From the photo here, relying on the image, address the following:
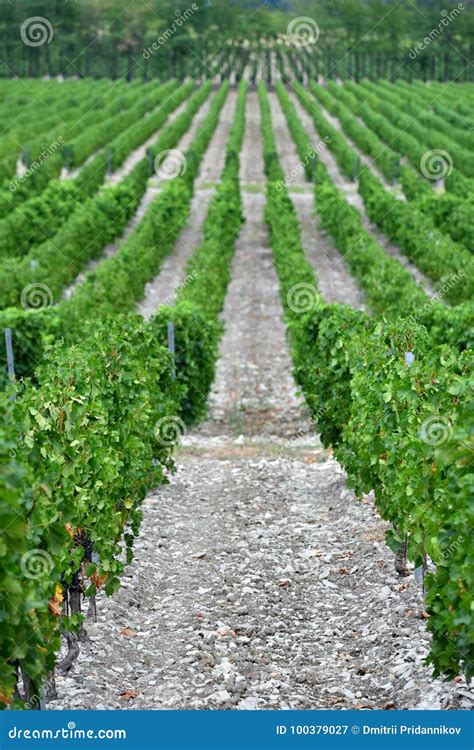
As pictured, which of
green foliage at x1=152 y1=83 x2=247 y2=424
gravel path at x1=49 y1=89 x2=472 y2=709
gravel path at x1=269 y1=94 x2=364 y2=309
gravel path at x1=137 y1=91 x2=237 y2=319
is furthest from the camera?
gravel path at x1=269 y1=94 x2=364 y2=309

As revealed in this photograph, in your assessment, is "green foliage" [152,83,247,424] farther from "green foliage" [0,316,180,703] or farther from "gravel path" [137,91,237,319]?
"green foliage" [0,316,180,703]

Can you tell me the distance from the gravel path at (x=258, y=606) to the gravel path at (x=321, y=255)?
1233 cm

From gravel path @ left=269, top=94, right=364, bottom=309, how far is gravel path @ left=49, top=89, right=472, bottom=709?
12.3 m

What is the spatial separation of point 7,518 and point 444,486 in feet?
10.3

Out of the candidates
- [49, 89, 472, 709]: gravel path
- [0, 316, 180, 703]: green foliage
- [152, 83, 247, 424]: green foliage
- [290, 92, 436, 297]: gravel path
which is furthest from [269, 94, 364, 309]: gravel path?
[0, 316, 180, 703]: green foliage

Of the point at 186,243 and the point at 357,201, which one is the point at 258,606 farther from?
the point at 357,201

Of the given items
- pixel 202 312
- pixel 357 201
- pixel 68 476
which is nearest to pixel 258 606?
pixel 68 476

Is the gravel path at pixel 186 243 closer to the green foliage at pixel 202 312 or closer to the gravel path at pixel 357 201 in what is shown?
the green foliage at pixel 202 312

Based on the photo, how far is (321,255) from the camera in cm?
3678

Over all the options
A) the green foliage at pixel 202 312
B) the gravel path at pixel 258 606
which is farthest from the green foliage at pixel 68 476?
the green foliage at pixel 202 312

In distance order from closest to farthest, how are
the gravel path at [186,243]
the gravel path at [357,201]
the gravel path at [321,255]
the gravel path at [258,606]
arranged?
the gravel path at [258,606] < the gravel path at [186,243] < the gravel path at [321,255] < the gravel path at [357,201]

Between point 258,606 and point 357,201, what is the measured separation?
37.2 m

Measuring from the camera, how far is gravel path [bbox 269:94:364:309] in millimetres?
30597

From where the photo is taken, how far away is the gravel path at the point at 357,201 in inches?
1286
